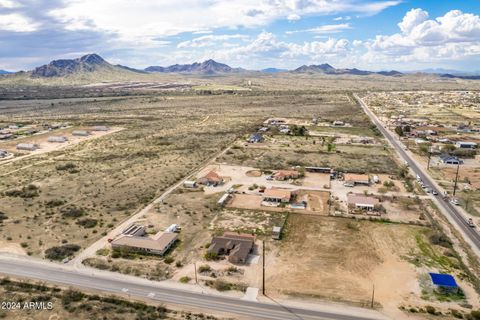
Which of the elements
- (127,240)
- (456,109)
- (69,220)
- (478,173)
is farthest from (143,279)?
(456,109)

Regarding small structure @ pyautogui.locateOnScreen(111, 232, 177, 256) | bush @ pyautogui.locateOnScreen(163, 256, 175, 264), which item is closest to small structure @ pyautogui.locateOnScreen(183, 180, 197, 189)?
small structure @ pyautogui.locateOnScreen(111, 232, 177, 256)

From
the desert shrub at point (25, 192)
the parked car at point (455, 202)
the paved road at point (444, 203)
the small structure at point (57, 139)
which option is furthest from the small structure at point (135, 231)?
the small structure at point (57, 139)

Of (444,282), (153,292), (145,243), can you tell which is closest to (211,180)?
(145,243)

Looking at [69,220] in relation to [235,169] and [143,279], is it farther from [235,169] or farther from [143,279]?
[235,169]

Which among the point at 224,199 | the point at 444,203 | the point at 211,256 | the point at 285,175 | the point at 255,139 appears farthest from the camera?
the point at 255,139

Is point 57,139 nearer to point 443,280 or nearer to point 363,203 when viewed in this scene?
point 363,203

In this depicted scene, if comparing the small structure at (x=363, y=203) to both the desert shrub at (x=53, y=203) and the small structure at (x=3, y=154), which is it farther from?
the small structure at (x=3, y=154)
